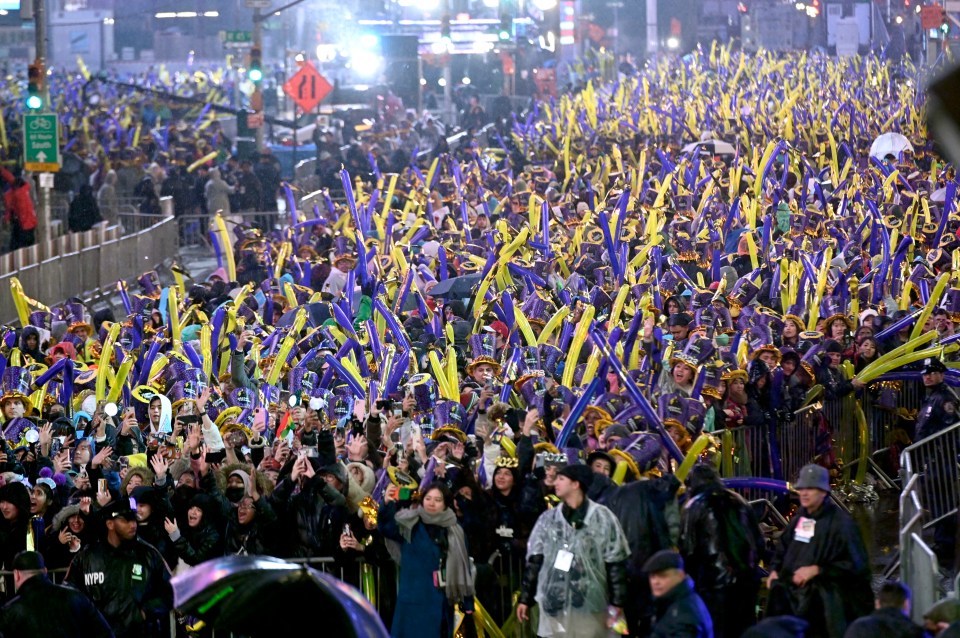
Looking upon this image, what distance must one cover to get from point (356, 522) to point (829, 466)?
512 cm

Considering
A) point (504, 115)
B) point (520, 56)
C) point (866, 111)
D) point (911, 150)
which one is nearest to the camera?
point (911, 150)

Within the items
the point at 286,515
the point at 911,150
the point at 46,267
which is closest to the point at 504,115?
the point at 911,150

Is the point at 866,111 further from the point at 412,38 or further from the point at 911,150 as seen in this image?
the point at 412,38

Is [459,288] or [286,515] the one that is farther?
[459,288]

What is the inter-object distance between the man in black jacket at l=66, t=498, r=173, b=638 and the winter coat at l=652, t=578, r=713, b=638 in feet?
9.66

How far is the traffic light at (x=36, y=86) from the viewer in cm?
2322

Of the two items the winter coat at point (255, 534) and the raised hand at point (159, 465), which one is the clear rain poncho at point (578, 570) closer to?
the winter coat at point (255, 534)

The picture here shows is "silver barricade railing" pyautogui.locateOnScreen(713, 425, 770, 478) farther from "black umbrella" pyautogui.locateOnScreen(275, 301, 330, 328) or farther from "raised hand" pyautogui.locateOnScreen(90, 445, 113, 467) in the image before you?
"black umbrella" pyautogui.locateOnScreen(275, 301, 330, 328)

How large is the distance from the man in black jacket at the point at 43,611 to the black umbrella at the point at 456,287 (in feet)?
30.4

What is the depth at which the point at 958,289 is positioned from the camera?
623 inches

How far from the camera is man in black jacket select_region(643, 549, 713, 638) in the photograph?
783 centimetres

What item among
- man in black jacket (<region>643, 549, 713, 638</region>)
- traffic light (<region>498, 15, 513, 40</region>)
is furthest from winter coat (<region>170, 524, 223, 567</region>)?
traffic light (<region>498, 15, 513, 40</region>)

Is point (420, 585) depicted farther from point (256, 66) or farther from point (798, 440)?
point (256, 66)

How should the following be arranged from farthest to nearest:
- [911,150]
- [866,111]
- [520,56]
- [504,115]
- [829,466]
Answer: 1. [520,56]
2. [504,115]
3. [866,111]
4. [911,150]
5. [829,466]
